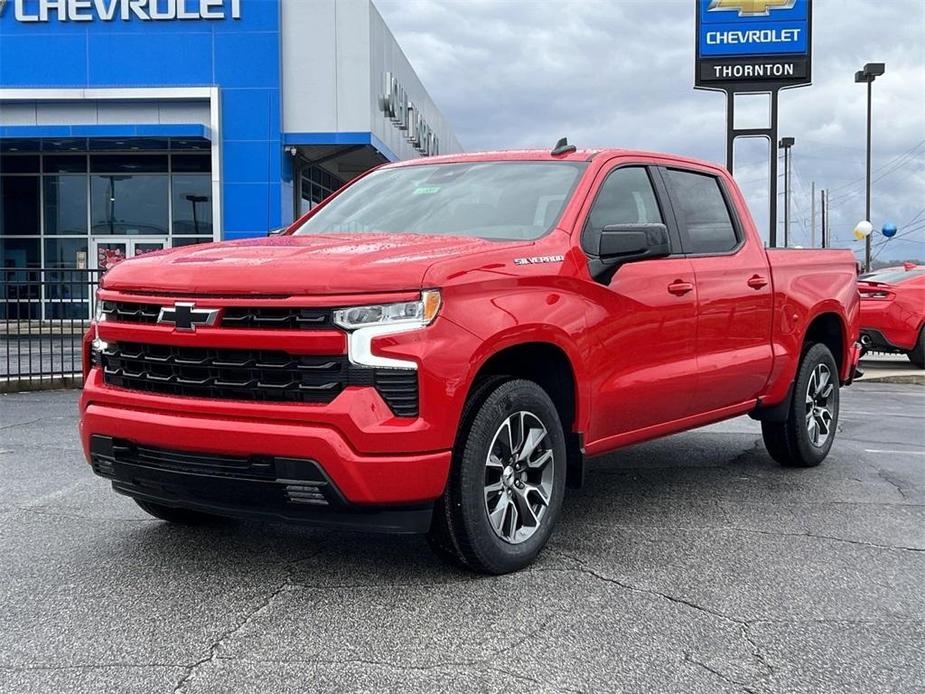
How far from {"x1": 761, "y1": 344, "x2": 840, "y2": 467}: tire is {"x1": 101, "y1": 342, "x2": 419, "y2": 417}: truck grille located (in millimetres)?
3809

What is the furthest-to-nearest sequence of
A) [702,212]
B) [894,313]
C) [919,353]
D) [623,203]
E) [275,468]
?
1. [919,353]
2. [894,313]
3. [702,212]
4. [623,203]
5. [275,468]

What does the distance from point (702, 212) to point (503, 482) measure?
8.51ft

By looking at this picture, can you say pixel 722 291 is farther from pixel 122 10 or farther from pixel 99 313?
pixel 122 10

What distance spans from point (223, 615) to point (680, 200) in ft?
11.7

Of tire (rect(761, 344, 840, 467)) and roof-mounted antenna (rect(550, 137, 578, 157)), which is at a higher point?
roof-mounted antenna (rect(550, 137, 578, 157))

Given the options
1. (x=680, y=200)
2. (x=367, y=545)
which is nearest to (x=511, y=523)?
(x=367, y=545)

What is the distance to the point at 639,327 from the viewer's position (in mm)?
5020

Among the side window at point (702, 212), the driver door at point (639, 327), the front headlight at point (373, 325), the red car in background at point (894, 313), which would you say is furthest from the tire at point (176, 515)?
the red car in background at point (894, 313)

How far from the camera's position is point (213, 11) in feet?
83.9

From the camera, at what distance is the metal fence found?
11375mm

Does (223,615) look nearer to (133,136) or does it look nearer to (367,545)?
(367,545)

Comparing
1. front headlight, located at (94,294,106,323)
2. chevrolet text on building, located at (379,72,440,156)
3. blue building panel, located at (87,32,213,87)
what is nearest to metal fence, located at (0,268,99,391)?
front headlight, located at (94,294,106,323)

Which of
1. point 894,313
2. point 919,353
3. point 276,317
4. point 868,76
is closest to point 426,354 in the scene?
point 276,317

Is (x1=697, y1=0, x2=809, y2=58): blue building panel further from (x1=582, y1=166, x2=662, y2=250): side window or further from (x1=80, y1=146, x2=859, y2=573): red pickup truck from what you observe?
(x1=582, y1=166, x2=662, y2=250): side window
